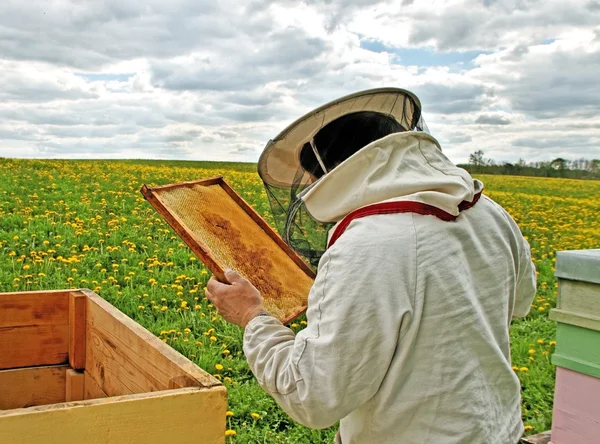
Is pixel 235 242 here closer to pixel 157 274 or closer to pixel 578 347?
pixel 578 347

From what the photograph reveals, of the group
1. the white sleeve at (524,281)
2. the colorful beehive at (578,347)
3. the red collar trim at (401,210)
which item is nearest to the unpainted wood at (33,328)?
the red collar trim at (401,210)

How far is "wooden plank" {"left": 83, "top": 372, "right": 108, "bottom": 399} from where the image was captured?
220 cm

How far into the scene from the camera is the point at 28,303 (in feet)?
7.79

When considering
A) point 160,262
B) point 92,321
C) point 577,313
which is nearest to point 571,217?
point 160,262

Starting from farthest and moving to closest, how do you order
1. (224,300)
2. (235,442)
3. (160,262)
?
(160,262) < (235,442) < (224,300)

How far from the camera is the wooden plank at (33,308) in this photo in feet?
7.73

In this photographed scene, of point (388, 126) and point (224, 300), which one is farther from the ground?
point (388, 126)

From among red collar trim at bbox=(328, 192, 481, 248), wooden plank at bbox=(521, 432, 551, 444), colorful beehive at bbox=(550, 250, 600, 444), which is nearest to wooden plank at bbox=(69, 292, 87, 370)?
red collar trim at bbox=(328, 192, 481, 248)

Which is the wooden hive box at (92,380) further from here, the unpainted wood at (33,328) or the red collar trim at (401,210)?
the red collar trim at (401,210)

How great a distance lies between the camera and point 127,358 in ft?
6.27

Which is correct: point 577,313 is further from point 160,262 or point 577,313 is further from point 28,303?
point 160,262

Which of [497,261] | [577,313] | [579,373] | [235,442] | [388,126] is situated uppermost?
[388,126]

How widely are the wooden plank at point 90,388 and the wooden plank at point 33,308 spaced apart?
9.6 inches

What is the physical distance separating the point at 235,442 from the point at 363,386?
197cm
